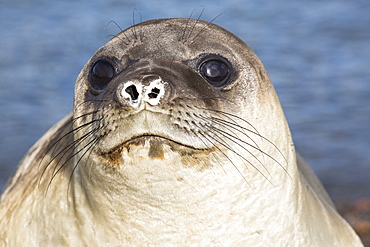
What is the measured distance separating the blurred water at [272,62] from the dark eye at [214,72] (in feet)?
15.2

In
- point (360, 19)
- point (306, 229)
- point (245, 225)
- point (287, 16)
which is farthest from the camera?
point (287, 16)

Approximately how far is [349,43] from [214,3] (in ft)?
11.7

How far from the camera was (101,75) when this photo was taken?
12.6 ft

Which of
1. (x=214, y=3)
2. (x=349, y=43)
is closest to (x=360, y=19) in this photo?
(x=349, y=43)

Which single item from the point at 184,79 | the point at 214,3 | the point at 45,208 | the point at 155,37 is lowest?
the point at 45,208

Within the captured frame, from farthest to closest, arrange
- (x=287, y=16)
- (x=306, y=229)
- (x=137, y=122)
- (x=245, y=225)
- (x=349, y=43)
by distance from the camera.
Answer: (x=287, y=16)
(x=349, y=43)
(x=306, y=229)
(x=245, y=225)
(x=137, y=122)

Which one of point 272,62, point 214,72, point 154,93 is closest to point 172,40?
point 214,72

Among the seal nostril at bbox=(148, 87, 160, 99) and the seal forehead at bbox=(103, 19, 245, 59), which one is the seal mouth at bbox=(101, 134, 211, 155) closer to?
the seal nostril at bbox=(148, 87, 160, 99)

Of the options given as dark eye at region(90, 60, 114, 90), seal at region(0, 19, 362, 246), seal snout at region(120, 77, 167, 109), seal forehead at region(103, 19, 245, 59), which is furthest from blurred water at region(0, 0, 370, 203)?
seal snout at region(120, 77, 167, 109)

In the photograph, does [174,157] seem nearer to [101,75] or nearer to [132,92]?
[132,92]

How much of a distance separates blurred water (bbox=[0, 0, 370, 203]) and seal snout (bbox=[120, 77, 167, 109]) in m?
5.24

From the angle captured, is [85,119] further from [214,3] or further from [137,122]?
[214,3]

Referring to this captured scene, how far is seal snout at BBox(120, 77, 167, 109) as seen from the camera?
3150 mm

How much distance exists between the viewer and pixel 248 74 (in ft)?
12.5
